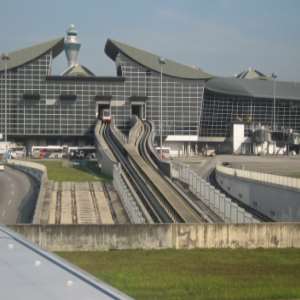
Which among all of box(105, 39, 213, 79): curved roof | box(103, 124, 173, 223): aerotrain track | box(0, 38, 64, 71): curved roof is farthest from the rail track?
box(0, 38, 64, 71): curved roof

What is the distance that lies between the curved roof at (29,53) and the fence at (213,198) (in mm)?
58734

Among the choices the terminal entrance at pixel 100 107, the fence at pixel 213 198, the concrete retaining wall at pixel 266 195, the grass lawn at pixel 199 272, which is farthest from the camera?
the terminal entrance at pixel 100 107

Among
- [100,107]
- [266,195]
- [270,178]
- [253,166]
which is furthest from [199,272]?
[100,107]

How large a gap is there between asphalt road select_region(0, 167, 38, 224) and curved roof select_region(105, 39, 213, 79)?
171 feet

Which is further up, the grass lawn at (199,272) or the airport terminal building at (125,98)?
the airport terminal building at (125,98)

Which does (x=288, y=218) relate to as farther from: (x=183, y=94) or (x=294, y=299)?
(x=183, y=94)

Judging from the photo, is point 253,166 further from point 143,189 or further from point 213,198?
point 213,198

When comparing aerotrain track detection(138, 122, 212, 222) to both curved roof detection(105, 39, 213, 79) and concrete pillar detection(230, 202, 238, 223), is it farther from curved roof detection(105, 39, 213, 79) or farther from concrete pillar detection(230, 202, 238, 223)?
curved roof detection(105, 39, 213, 79)

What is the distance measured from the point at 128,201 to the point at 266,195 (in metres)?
9.93

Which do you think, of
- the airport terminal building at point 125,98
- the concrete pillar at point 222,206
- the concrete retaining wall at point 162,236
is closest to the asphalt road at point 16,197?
the concrete pillar at point 222,206

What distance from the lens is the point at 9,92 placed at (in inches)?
4107

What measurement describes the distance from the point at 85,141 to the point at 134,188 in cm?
6519

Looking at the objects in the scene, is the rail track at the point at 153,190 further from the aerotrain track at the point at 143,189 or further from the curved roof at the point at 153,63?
the curved roof at the point at 153,63

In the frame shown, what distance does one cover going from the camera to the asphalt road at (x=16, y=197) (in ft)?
114
